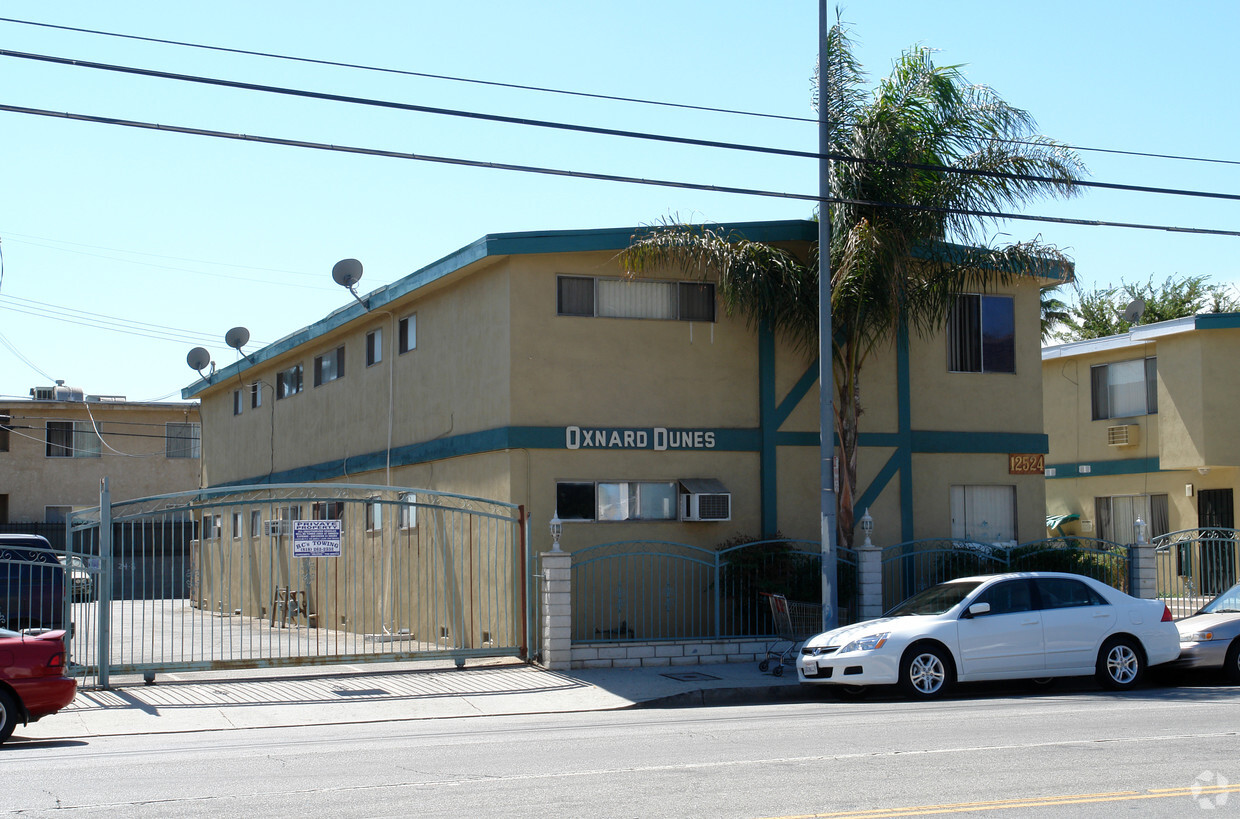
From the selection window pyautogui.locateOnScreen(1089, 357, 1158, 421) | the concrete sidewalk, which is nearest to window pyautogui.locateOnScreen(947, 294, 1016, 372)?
the concrete sidewalk

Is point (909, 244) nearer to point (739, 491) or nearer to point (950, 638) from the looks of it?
point (739, 491)

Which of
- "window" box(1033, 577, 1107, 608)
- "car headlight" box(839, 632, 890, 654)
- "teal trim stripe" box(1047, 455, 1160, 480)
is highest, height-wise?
"teal trim stripe" box(1047, 455, 1160, 480)

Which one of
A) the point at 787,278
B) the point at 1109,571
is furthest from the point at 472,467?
the point at 1109,571

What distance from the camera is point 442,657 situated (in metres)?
16.1

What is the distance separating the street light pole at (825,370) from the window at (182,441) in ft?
118

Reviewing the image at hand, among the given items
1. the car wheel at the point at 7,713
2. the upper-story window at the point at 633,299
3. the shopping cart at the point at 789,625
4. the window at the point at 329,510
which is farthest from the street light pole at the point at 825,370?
the window at the point at 329,510

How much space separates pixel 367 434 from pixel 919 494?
405 inches

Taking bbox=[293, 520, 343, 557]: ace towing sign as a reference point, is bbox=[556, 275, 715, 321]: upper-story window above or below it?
above

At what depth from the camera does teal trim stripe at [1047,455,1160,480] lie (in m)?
28.2

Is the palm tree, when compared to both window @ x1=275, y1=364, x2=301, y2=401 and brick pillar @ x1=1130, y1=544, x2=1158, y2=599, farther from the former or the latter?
window @ x1=275, y1=364, x2=301, y2=401

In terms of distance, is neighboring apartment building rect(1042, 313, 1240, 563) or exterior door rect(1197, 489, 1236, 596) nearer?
exterior door rect(1197, 489, 1236, 596)

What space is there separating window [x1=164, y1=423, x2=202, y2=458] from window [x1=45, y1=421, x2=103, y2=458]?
2432mm

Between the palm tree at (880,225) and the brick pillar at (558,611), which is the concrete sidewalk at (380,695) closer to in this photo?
the brick pillar at (558,611)

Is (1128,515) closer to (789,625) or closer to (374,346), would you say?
(789,625)
